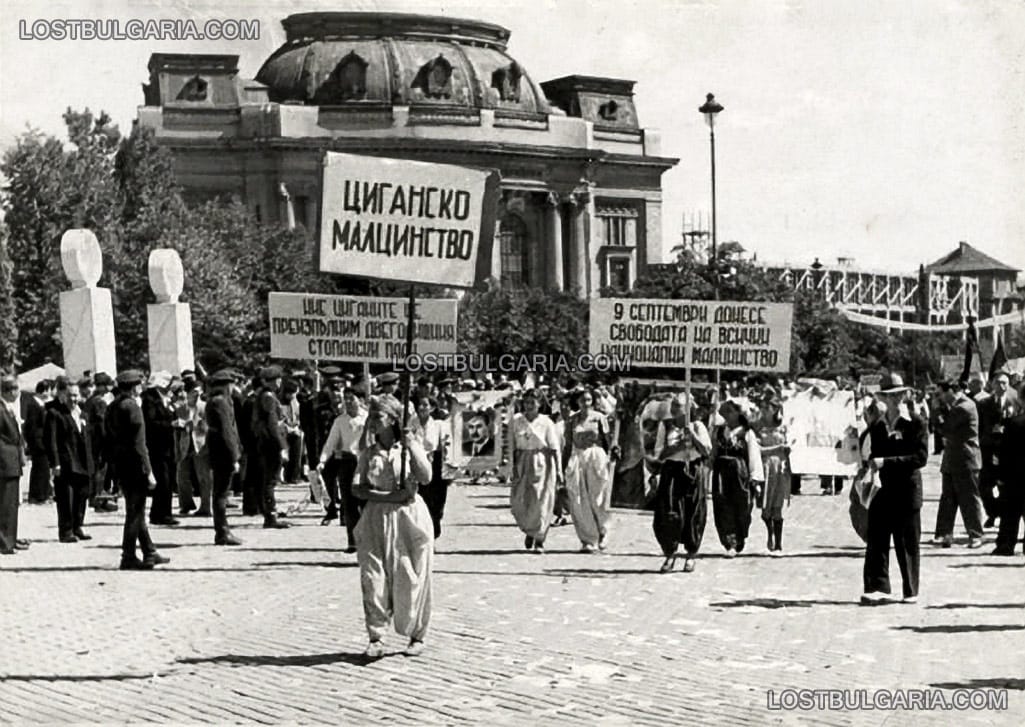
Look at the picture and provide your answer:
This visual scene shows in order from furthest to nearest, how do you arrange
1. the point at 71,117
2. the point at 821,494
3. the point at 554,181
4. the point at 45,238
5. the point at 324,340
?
the point at 554,181, the point at 71,117, the point at 45,238, the point at 821,494, the point at 324,340

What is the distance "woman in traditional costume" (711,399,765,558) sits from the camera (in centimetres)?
1783

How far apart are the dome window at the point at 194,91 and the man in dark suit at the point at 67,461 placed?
77259mm

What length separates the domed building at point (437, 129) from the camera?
9625cm

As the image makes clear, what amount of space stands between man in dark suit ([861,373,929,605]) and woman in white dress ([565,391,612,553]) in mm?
4826

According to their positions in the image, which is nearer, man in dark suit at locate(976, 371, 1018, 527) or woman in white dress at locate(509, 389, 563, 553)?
woman in white dress at locate(509, 389, 563, 553)

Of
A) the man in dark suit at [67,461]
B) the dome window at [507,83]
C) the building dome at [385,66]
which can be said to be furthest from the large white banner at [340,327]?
the dome window at [507,83]

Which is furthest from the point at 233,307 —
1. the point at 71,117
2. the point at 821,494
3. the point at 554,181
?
the point at 554,181

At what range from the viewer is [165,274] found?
2977 cm

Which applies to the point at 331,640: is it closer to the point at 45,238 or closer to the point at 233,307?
the point at 45,238

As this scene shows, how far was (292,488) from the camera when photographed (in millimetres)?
29688

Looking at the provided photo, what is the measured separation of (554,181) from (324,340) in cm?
9147

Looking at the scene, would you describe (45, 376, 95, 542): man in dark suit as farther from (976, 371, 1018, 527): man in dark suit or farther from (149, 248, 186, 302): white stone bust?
(149, 248, 186, 302): white stone bust

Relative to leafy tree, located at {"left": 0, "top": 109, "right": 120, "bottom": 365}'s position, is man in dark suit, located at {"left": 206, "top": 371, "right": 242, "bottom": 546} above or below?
below

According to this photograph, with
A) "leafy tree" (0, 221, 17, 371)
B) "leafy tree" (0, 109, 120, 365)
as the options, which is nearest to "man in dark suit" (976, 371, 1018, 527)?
"leafy tree" (0, 221, 17, 371)
